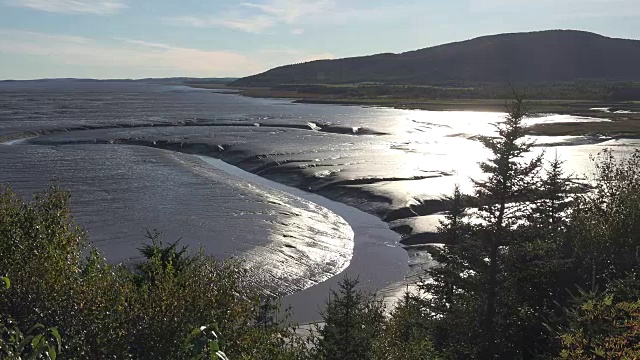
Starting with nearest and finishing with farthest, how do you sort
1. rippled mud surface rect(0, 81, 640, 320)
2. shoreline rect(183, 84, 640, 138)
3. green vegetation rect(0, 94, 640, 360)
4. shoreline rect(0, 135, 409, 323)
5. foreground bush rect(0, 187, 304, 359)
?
foreground bush rect(0, 187, 304, 359) < green vegetation rect(0, 94, 640, 360) < shoreline rect(0, 135, 409, 323) < rippled mud surface rect(0, 81, 640, 320) < shoreline rect(183, 84, 640, 138)

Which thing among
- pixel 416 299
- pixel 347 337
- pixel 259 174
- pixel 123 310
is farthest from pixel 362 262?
pixel 259 174

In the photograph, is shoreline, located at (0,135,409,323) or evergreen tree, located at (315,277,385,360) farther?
shoreline, located at (0,135,409,323)

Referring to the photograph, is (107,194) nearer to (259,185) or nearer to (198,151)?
(259,185)

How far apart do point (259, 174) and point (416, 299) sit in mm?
36968

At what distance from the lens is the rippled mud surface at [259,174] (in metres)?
33.3

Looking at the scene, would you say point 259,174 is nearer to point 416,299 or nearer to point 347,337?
point 416,299

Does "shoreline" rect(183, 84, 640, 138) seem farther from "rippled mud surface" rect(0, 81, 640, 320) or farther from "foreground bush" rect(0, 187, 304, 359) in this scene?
"foreground bush" rect(0, 187, 304, 359)

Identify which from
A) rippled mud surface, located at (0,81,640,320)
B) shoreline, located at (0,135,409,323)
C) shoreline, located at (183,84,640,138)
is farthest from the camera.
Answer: shoreline, located at (183,84,640,138)

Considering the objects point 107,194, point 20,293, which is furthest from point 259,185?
point 20,293

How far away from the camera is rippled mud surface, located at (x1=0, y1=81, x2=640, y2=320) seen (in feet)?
109

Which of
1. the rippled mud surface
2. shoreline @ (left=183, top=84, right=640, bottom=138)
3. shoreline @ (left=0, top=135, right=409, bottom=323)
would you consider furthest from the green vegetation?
shoreline @ (left=183, top=84, right=640, bottom=138)

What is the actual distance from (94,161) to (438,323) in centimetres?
4793

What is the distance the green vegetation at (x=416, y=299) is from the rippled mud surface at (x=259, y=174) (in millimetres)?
5676

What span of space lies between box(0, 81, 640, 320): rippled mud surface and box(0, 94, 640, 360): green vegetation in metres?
5.68
